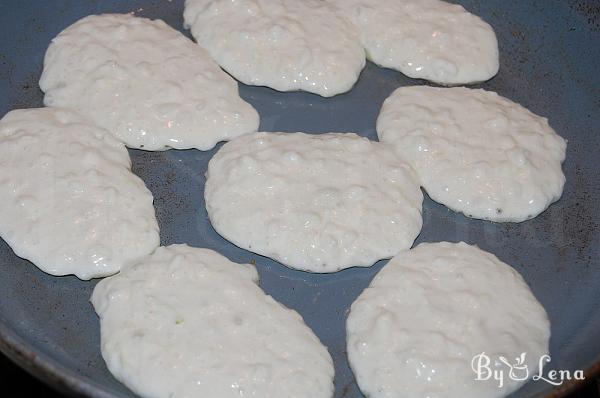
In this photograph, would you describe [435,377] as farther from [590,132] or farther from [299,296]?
[590,132]

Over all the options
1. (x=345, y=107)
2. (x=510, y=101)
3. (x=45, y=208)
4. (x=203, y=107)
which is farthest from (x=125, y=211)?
(x=510, y=101)

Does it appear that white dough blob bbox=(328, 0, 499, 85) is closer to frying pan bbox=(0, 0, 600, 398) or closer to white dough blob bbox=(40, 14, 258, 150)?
frying pan bbox=(0, 0, 600, 398)

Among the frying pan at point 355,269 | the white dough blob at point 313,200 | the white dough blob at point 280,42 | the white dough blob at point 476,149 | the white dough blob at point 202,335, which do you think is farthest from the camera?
the white dough blob at point 280,42

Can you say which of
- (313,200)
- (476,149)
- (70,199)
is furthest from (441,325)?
(70,199)

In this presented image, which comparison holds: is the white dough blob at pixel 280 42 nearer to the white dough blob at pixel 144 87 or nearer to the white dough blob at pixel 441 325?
the white dough blob at pixel 144 87

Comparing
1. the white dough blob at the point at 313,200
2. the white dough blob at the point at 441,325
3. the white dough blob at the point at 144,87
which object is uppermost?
the white dough blob at the point at 144,87

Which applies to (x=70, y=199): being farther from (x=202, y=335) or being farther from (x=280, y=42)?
(x=280, y=42)

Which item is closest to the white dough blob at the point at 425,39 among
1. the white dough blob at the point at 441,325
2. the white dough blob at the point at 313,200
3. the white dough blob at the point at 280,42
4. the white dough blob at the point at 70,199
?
the white dough blob at the point at 280,42
